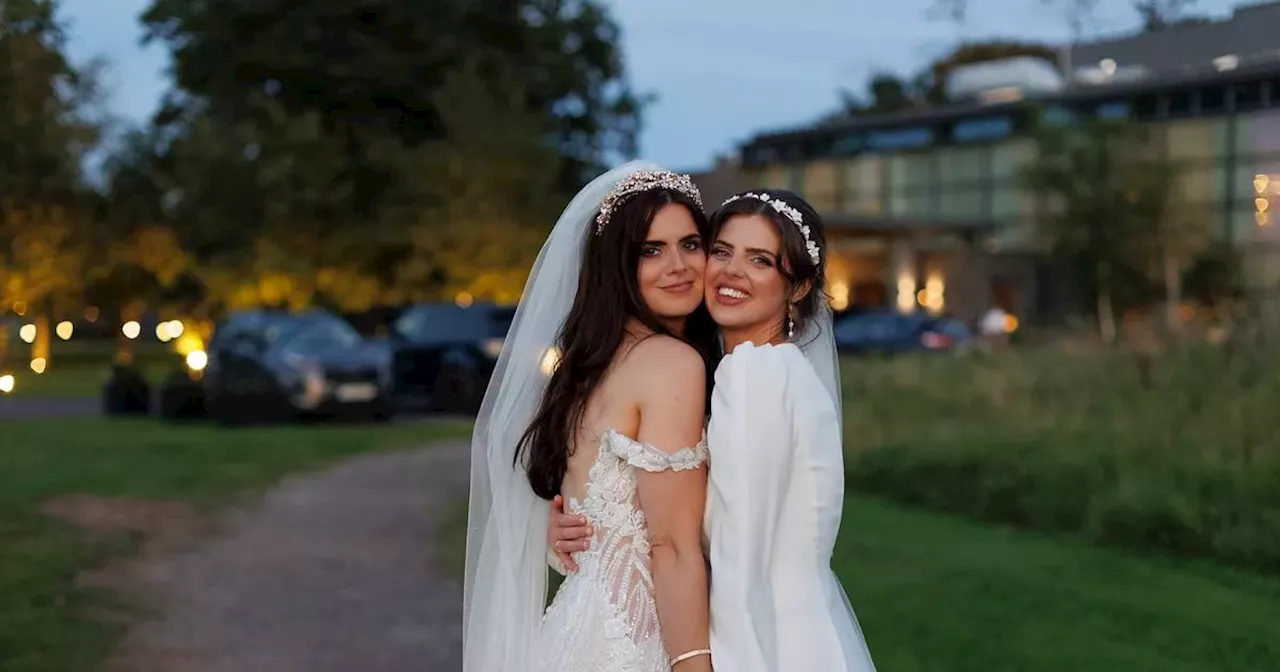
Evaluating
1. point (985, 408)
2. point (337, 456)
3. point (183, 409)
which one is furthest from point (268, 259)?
point (985, 408)

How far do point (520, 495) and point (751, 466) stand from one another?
972 mm

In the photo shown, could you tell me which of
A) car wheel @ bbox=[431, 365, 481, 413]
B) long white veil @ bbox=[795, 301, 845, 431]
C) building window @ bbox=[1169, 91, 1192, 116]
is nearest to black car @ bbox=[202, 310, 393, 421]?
car wheel @ bbox=[431, 365, 481, 413]

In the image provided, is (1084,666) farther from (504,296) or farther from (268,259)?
(268,259)

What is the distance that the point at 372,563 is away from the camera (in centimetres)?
842

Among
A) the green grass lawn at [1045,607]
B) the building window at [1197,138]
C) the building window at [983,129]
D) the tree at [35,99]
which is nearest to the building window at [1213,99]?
the building window at [1197,138]

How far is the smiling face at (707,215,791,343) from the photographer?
9.45 feet

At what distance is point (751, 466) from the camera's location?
2.64 metres

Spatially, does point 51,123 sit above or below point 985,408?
above

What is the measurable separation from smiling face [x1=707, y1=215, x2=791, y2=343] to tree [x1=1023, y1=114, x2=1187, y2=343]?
2966 cm

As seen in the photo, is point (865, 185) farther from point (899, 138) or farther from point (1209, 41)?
point (1209, 41)

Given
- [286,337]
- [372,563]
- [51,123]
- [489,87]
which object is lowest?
[372,563]

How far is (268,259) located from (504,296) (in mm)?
5278

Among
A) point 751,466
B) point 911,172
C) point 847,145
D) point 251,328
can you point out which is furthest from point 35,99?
point 847,145

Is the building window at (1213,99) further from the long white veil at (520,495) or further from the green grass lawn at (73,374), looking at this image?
the long white veil at (520,495)
